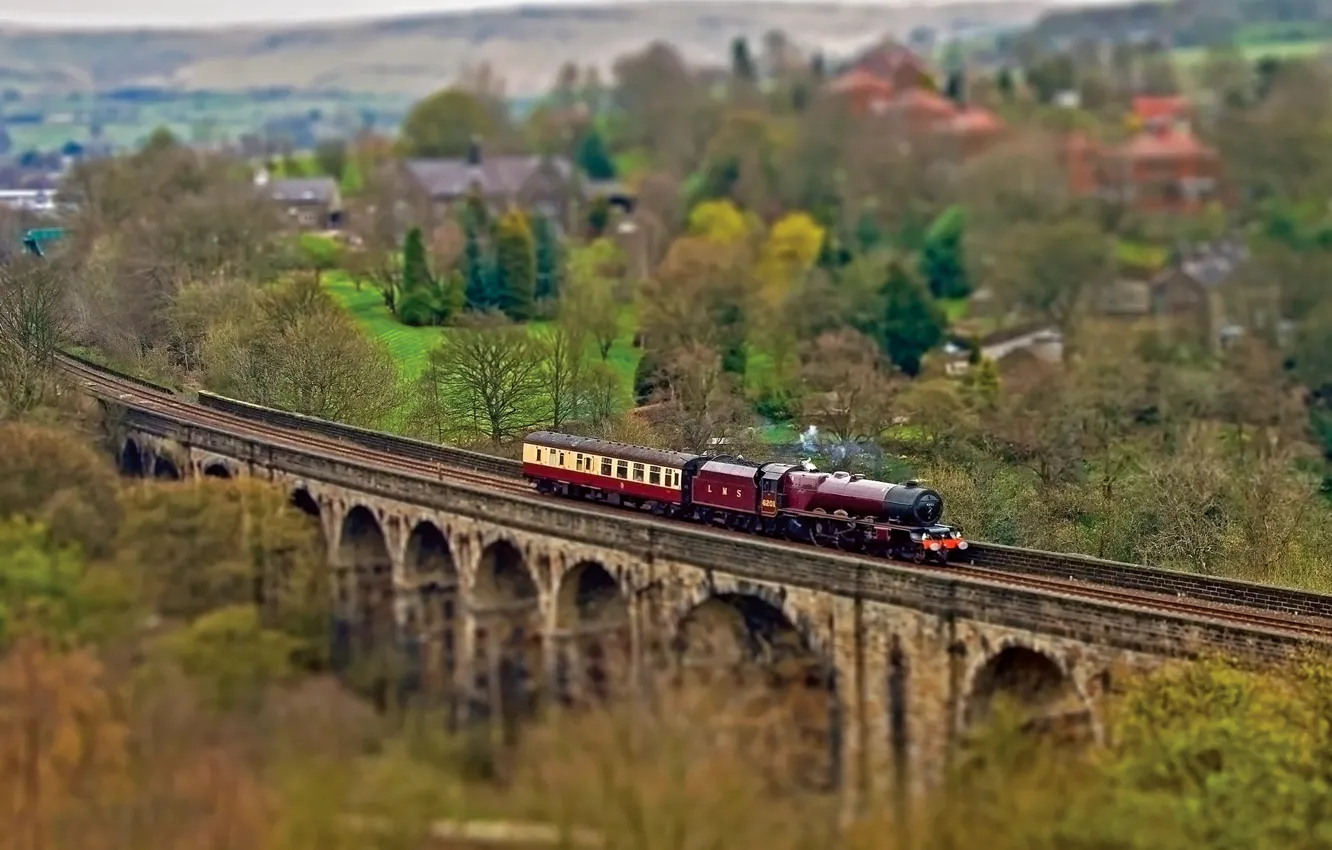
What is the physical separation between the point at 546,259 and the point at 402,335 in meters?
26.0

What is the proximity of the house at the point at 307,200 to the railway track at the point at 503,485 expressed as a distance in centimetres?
4107

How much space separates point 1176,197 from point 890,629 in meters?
120

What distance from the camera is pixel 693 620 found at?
46.0 meters

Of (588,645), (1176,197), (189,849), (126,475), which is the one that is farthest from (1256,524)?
(1176,197)

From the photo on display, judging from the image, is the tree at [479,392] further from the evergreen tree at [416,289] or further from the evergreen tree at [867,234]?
the evergreen tree at [867,234]

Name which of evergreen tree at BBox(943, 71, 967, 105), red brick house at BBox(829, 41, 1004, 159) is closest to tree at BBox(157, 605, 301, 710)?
red brick house at BBox(829, 41, 1004, 159)

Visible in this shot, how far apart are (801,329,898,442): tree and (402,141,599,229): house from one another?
134ft

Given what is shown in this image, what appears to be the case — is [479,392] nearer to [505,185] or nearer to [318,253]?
[318,253]

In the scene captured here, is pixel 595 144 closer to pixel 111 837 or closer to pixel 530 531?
pixel 530 531

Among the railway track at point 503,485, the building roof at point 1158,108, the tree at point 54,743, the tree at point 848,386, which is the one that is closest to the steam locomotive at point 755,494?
the railway track at point 503,485

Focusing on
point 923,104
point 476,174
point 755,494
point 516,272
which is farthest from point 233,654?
point 923,104

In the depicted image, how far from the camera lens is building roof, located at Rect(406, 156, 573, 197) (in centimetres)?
13325

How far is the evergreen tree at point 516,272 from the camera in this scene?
3450 inches

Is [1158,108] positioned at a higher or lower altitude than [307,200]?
higher
